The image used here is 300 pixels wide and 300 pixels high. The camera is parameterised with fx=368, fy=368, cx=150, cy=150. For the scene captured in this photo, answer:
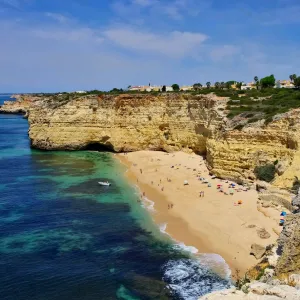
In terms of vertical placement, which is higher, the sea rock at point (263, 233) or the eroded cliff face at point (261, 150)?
the eroded cliff face at point (261, 150)

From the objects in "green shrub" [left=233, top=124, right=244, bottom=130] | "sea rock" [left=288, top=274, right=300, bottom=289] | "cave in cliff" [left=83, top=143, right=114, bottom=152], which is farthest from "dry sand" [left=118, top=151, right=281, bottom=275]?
"cave in cliff" [left=83, top=143, right=114, bottom=152]

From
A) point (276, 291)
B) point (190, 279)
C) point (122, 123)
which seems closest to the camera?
point (276, 291)

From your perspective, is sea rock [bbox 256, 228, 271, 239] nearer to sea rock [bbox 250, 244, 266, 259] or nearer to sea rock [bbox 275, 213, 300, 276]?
sea rock [bbox 250, 244, 266, 259]

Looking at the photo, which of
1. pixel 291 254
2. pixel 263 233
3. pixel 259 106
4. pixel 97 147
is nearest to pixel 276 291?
pixel 291 254

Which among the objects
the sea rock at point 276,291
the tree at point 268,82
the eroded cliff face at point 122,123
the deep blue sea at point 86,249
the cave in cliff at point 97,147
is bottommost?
the deep blue sea at point 86,249

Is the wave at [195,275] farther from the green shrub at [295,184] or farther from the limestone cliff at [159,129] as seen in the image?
the limestone cliff at [159,129]

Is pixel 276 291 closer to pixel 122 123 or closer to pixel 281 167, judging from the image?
pixel 281 167

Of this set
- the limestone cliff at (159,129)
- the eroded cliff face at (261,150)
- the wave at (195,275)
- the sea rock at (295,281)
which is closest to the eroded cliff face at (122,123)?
the limestone cliff at (159,129)
